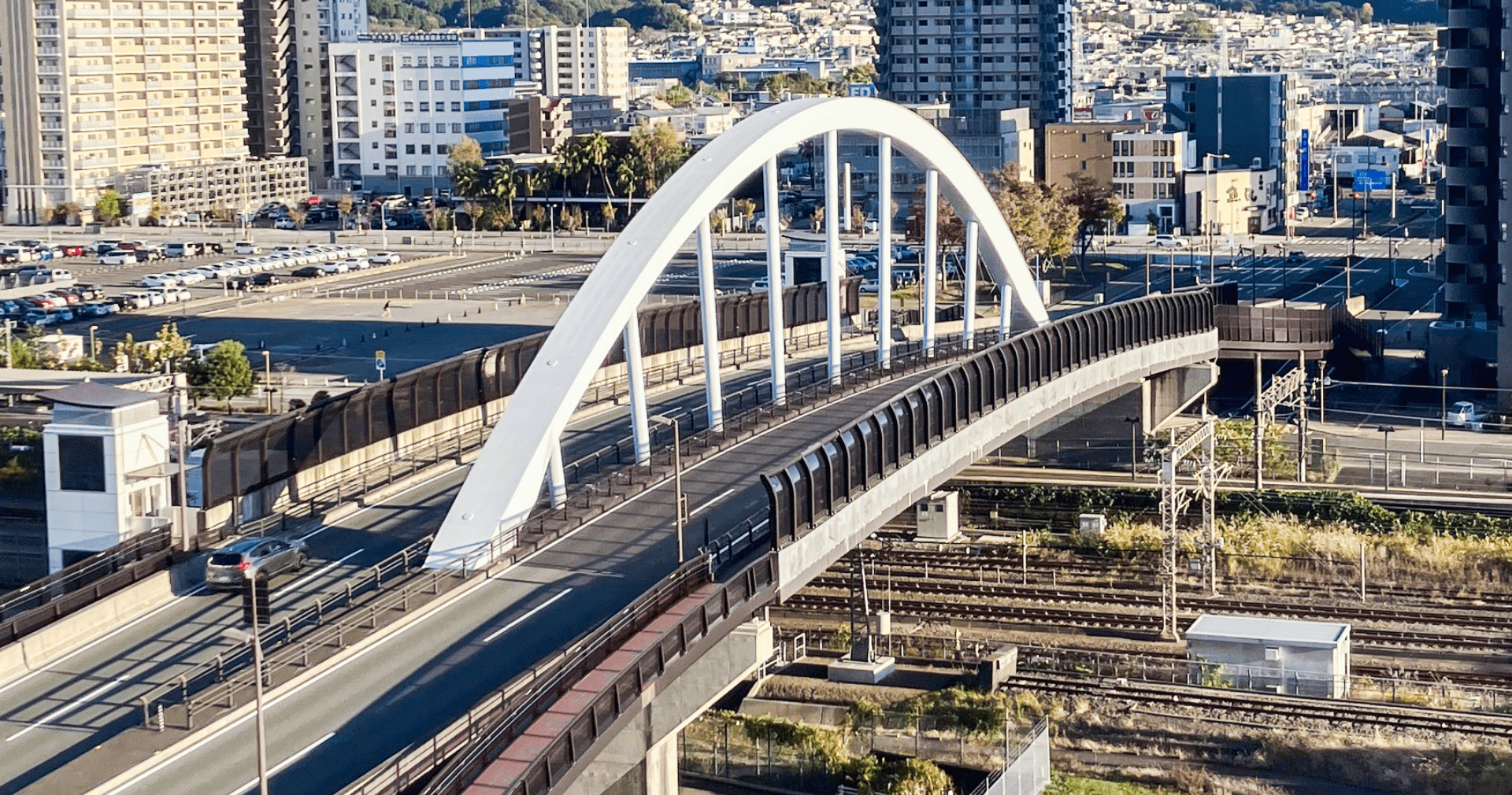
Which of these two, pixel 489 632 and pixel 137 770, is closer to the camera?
pixel 137 770

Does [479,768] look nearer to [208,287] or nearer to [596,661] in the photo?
[596,661]

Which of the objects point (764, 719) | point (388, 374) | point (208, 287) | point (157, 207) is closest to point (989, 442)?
point (764, 719)

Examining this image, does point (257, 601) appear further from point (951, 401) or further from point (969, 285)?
point (969, 285)

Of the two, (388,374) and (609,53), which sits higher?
(609,53)

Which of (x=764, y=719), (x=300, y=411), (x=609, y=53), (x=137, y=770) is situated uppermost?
(x=609, y=53)

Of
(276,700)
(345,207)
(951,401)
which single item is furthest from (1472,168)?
(345,207)

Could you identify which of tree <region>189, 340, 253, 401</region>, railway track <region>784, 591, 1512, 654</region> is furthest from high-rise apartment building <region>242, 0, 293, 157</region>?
railway track <region>784, 591, 1512, 654</region>
